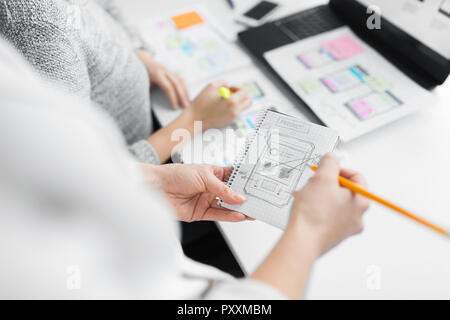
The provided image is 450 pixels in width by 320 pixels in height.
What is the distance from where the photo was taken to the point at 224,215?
1.80 ft

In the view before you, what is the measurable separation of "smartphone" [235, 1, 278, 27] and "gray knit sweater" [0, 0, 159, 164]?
31 centimetres

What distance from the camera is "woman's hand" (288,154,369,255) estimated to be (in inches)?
14.9

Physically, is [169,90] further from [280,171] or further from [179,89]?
[280,171]

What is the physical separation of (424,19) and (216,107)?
462 mm

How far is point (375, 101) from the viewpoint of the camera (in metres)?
0.70

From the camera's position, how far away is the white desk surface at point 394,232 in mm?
521

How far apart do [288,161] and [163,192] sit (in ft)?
0.70

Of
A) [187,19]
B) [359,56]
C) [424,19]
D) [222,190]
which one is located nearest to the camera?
[222,190]

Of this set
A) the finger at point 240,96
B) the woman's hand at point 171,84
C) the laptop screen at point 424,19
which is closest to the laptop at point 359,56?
the laptop screen at point 424,19

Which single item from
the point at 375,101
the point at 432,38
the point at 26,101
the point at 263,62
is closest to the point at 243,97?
the point at 263,62

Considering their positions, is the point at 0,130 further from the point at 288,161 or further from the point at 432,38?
the point at 432,38

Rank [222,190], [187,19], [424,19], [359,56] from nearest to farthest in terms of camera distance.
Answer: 1. [222,190]
2. [424,19]
3. [359,56]
4. [187,19]

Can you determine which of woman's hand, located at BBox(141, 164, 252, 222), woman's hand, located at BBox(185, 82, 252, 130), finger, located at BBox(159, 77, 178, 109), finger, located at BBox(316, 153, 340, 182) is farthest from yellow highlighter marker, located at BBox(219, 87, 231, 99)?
finger, located at BBox(316, 153, 340, 182)

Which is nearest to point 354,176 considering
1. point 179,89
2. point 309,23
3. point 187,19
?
point 179,89
